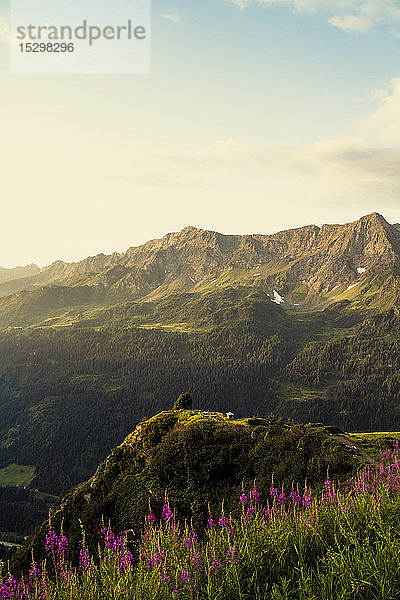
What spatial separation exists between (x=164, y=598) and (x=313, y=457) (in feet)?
94.7

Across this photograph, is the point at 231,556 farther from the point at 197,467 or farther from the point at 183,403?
the point at 183,403

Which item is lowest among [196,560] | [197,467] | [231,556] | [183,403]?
[183,403]

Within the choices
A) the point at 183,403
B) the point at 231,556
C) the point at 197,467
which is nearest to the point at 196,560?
the point at 231,556

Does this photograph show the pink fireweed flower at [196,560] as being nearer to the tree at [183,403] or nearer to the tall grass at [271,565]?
the tall grass at [271,565]

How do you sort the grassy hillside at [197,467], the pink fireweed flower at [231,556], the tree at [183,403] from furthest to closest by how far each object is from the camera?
1. the tree at [183,403]
2. the grassy hillside at [197,467]
3. the pink fireweed flower at [231,556]

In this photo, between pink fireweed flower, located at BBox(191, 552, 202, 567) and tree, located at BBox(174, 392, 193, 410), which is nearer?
pink fireweed flower, located at BBox(191, 552, 202, 567)

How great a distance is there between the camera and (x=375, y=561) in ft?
17.8

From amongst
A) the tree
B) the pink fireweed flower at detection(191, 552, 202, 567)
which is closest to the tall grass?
the pink fireweed flower at detection(191, 552, 202, 567)

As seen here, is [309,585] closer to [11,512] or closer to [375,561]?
[375,561]

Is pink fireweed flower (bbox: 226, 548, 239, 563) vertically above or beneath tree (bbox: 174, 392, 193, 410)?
above

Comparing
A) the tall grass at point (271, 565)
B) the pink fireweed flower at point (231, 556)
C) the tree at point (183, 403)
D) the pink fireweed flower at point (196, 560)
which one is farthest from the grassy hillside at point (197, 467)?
the pink fireweed flower at point (231, 556)

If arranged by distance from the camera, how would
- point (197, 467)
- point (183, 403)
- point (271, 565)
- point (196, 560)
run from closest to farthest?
point (271, 565), point (196, 560), point (197, 467), point (183, 403)

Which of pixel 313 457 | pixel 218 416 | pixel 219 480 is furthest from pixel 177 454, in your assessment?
pixel 313 457

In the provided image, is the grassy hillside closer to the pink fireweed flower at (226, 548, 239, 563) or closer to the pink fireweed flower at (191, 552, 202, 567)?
the pink fireweed flower at (191, 552, 202, 567)
